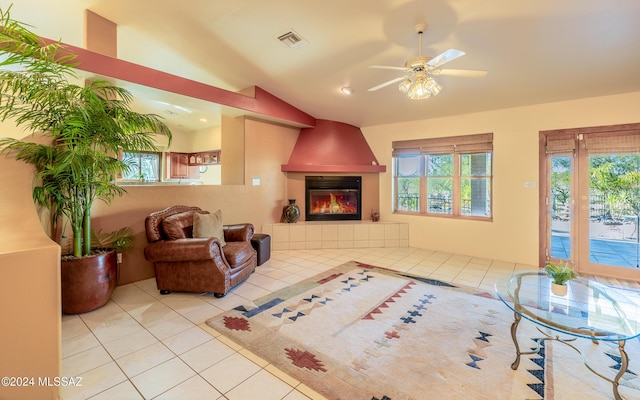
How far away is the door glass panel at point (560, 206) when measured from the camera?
394 centimetres

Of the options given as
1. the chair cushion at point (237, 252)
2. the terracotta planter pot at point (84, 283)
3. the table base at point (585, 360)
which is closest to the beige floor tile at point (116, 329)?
the terracotta planter pot at point (84, 283)

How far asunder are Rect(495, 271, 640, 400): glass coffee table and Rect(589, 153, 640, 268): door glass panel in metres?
2.18

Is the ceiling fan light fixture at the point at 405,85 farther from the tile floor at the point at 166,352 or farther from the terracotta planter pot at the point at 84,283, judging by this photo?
the terracotta planter pot at the point at 84,283

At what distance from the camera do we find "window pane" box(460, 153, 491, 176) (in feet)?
15.1

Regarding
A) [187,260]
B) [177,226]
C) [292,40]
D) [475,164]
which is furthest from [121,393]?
[475,164]

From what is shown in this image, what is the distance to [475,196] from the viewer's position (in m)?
4.76

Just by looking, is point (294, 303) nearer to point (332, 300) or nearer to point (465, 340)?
point (332, 300)

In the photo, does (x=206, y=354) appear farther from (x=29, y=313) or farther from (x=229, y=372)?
(x=29, y=313)

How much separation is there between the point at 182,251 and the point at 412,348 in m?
2.39

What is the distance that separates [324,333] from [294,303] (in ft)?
2.06

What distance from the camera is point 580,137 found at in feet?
12.4

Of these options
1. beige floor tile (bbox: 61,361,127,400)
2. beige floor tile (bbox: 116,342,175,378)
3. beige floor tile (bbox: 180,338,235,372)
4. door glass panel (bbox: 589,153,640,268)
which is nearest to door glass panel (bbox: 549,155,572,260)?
door glass panel (bbox: 589,153,640,268)

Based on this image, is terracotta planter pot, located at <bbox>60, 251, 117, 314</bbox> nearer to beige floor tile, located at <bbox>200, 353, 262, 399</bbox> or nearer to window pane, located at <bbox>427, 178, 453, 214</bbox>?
beige floor tile, located at <bbox>200, 353, 262, 399</bbox>

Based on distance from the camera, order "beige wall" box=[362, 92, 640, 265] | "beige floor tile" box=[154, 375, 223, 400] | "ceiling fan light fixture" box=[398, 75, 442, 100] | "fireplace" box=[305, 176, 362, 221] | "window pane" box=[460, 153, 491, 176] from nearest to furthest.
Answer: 1. "beige floor tile" box=[154, 375, 223, 400]
2. "ceiling fan light fixture" box=[398, 75, 442, 100]
3. "beige wall" box=[362, 92, 640, 265]
4. "window pane" box=[460, 153, 491, 176]
5. "fireplace" box=[305, 176, 362, 221]
